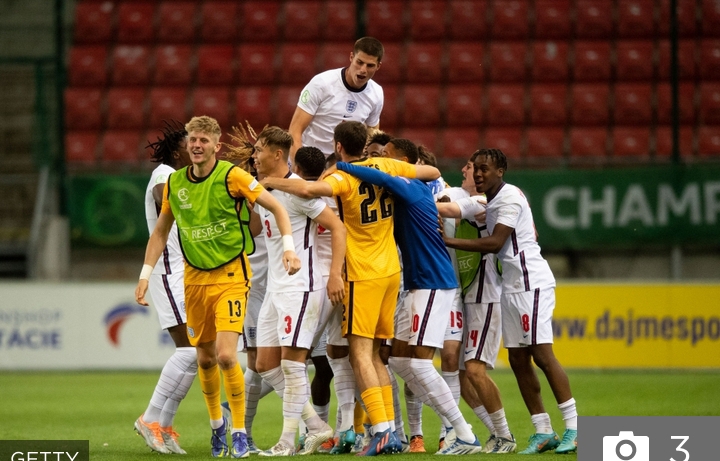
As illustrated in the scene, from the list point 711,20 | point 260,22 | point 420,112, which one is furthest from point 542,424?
point 260,22

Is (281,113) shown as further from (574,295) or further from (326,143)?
(326,143)

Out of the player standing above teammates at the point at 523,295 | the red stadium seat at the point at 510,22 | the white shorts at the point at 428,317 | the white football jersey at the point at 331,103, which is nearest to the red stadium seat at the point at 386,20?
the red stadium seat at the point at 510,22

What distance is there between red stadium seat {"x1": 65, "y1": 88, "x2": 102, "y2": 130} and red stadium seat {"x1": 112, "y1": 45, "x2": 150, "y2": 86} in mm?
608

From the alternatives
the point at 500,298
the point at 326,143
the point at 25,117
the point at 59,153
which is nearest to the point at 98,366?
the point at 59,153

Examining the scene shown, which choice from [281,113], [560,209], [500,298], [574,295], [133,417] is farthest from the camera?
[281,113]

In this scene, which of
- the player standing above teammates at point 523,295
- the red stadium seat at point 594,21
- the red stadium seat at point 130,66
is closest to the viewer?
the player standing above teammates at point 523,295

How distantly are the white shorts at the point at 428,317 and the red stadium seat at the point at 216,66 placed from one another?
11.9 metres

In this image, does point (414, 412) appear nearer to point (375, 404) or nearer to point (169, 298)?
point (375, 404)

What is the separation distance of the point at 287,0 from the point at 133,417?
1124 centimetres

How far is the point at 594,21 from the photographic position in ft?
60.7

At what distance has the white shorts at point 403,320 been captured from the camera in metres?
7.60

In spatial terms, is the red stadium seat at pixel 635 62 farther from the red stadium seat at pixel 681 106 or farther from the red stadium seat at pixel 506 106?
the red stadium seat at pixel 506 106

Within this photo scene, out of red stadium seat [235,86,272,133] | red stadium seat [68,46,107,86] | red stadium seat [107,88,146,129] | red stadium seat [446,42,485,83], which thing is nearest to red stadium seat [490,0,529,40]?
red stadium seat [446,42,485,83]

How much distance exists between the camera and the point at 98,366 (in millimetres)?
15086
